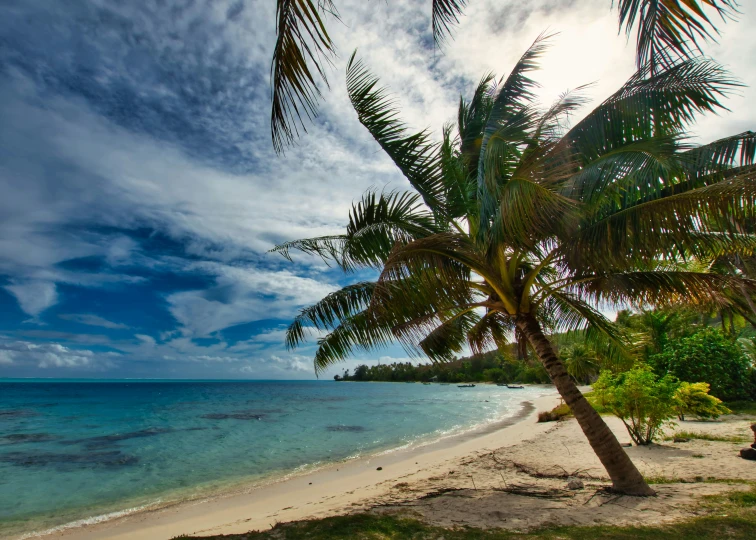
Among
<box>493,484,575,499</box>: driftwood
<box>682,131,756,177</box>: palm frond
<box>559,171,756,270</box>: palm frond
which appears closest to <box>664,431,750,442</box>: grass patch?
<box>493,484,575,499</box>: driftwood

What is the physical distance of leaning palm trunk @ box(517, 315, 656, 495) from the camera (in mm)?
5004

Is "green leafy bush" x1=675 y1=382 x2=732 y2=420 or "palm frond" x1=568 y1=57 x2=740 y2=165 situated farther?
"green leafy bush" x1=675 y1=382 x2=732 y2=420

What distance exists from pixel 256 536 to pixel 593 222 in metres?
5.24

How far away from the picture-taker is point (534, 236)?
4.99 metres

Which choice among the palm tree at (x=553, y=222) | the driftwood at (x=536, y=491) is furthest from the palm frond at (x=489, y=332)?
the driftwood at (x=536, y=491)

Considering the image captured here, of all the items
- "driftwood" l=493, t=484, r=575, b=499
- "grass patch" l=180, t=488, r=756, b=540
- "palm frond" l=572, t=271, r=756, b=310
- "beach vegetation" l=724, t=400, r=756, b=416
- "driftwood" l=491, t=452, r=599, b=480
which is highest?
"palm frond" l=572, t=271, r=756, b=310

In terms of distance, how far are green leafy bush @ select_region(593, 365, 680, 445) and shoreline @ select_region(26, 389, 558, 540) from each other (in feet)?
13.9

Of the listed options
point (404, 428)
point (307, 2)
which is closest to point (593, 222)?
point (307, 2)

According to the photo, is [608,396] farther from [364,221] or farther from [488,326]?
[364,221]

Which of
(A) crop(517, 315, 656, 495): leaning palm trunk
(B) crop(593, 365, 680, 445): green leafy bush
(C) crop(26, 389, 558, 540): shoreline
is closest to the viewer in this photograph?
(A) crop(517, 315, 656, 495): leaning palm trunk

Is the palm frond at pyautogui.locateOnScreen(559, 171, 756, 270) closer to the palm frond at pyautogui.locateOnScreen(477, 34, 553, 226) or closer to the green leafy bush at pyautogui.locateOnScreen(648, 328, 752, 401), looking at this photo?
the palm frond at pyautogui.locateOnScreen(477, 34, 553, 226)

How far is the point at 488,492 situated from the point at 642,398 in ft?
14.2

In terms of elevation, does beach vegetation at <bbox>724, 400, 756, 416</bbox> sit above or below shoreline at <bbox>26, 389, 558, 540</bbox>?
below

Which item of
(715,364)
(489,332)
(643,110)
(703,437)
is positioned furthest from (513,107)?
(715,364)
